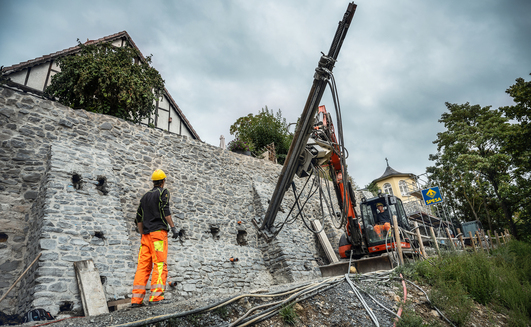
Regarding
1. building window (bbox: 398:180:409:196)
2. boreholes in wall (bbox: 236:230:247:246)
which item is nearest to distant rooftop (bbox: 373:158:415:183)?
building window (bbox: 398:180:409:196)

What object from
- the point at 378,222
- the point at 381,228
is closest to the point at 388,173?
the point at 378,222

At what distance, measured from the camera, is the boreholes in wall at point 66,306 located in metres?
4.11

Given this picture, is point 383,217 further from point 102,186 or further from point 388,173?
Result: point 388,173

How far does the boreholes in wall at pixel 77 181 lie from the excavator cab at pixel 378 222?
629 centimetres

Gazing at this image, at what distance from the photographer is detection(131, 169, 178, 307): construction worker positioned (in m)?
3.59

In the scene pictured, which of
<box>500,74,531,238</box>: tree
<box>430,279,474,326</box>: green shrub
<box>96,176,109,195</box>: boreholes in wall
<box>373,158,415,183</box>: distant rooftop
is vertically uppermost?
<box>373,158,415,183</box>: distant rooftop

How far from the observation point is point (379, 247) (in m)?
7.00

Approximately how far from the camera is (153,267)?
372 cm

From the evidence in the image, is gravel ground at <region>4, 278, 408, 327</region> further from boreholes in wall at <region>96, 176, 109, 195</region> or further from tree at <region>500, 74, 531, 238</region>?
tree at <region>500, 74, 531, 238</region>

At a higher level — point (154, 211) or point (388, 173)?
point (388, 173)

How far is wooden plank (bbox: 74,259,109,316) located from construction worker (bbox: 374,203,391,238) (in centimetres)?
576

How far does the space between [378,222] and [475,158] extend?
42.3ft

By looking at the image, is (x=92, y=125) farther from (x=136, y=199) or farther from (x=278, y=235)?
(x=278, y=235)

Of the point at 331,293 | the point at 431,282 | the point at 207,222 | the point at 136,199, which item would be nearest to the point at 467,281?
the point at 431,282
